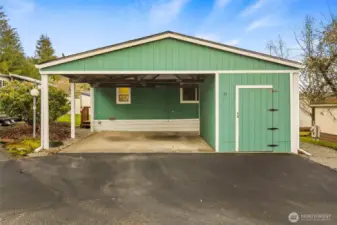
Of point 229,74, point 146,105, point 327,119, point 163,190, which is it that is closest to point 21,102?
point 146,105

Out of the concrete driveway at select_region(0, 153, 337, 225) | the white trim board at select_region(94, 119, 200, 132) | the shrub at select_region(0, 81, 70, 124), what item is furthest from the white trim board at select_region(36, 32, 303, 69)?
the white trim board at select_region(94, 119, 200, 132)

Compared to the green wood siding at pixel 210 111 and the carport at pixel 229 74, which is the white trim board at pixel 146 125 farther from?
the carport at pixel 229 74

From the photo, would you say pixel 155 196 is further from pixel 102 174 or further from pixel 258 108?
pixel 258 108

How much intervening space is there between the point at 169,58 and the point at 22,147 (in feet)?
16.4

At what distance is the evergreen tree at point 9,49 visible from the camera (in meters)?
31.6

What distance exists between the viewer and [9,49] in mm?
33719

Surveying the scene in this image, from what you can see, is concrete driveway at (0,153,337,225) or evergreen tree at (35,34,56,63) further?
evergreen tree at (35,34,56,63)

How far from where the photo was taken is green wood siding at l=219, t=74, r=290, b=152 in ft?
22.8

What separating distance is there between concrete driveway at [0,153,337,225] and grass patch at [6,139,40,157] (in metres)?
0.98

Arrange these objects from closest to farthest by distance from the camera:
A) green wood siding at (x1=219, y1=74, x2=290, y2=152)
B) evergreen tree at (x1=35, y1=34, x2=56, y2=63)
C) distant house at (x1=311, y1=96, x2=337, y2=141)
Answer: green wood siding at (x1=219, y1=74, x2=290, y2=152), distant house at (x1=311, y1=96, x2=337, y2=141), evergreen tree at (x1=35, y1=34, x2=56, y2=63)

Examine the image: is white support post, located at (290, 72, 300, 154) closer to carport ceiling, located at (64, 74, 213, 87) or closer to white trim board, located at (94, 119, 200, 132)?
carport ceiling, located at (64, 74, 213, 87)

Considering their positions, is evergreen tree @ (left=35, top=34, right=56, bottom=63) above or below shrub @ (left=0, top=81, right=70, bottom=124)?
above

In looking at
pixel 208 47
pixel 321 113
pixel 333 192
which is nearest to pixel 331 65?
pixel 321 113

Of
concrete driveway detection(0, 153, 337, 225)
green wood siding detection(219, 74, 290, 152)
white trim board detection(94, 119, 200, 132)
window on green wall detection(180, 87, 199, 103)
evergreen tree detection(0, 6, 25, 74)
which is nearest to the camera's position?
concrete driveway detection(0, 153, 337, 225)
